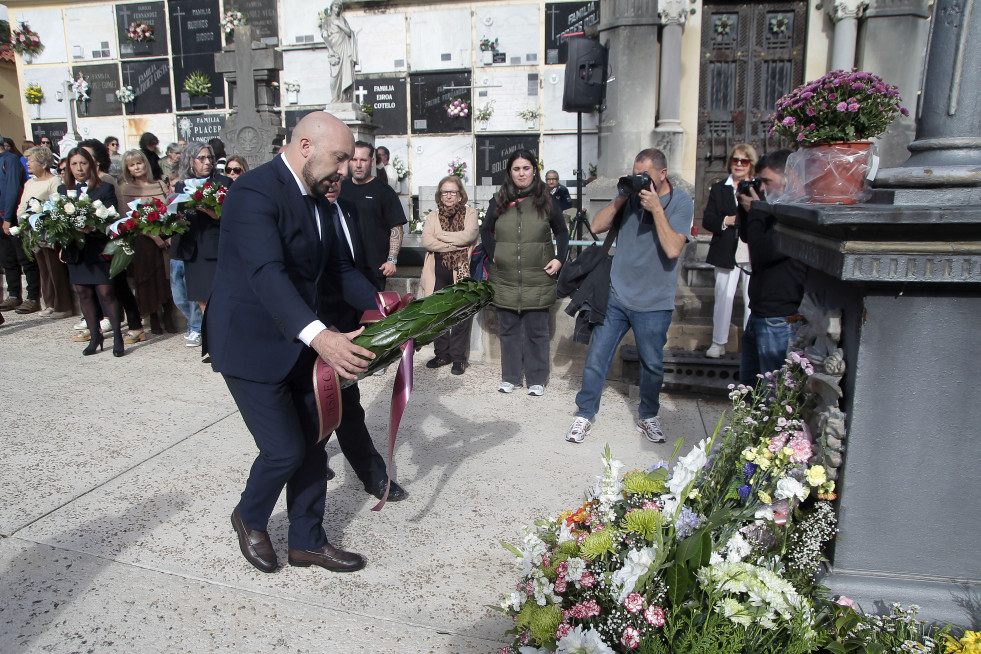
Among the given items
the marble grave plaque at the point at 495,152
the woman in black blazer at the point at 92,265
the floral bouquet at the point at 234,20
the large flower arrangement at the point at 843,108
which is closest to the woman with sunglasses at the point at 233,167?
the woman in black blazer at the point at 92,265

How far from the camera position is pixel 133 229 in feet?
20.0

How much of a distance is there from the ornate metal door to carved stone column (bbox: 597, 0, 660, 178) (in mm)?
1094

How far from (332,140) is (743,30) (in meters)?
8.15

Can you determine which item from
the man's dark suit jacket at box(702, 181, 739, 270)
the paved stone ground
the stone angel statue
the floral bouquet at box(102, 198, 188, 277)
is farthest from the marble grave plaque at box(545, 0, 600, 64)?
the paved stone ground

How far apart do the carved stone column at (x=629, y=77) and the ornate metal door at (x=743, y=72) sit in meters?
1.09

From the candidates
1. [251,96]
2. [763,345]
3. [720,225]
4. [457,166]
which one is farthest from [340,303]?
[251,96]

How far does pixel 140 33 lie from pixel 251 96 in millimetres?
3137

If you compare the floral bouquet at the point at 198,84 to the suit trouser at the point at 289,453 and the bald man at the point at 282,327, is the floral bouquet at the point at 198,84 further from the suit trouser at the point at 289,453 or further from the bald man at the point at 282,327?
the suit trouser at the point at 289,453

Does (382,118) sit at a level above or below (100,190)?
above

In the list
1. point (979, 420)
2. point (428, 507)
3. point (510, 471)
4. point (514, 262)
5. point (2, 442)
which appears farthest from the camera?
point (514, 262)

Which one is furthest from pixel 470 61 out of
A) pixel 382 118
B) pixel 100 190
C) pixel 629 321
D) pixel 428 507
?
pixel 428 507

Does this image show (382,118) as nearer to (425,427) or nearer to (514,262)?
(514,262)

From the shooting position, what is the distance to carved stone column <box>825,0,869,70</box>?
859 cm

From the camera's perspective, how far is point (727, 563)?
1934 mm
